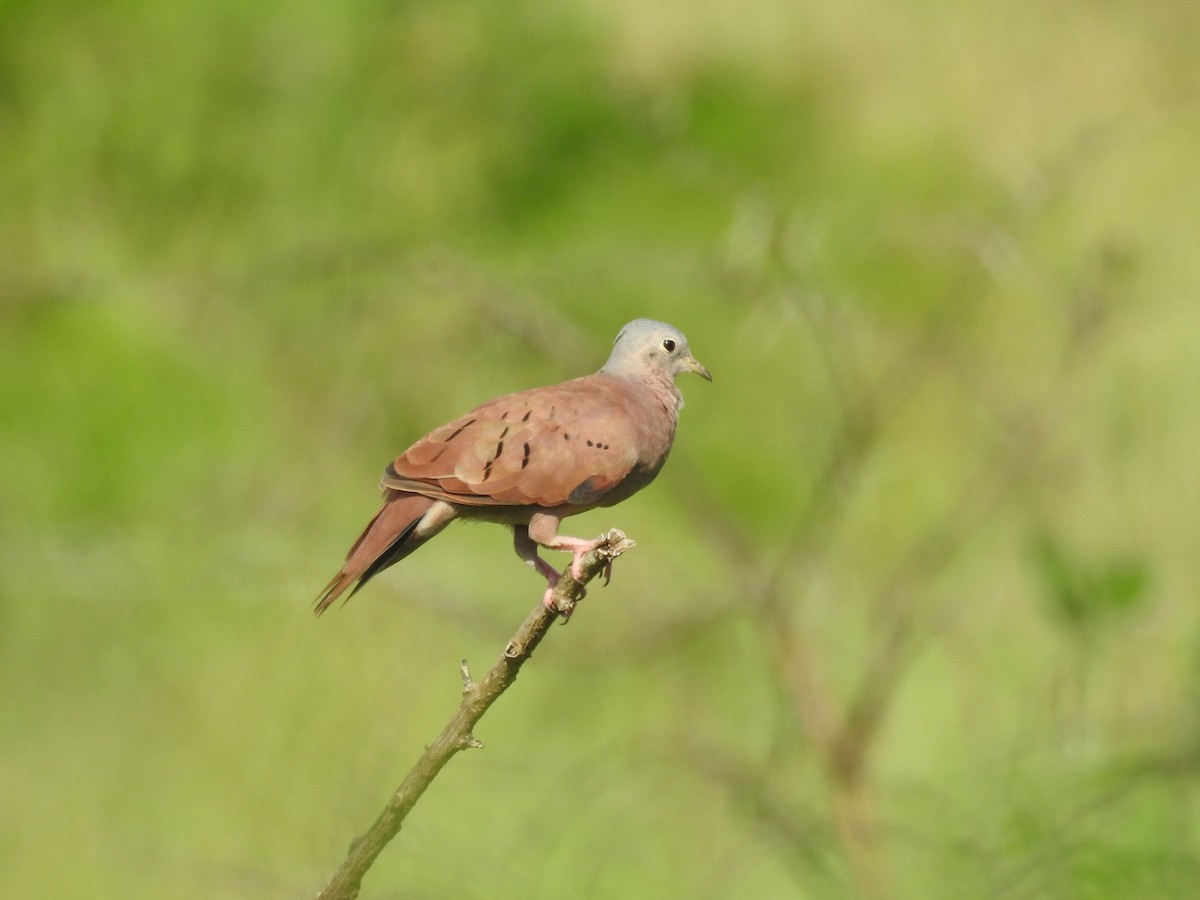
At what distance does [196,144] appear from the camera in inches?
286

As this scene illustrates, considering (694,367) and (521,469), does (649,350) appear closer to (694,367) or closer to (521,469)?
(694,367)

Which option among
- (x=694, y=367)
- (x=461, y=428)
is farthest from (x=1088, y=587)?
(x=461, y=428)

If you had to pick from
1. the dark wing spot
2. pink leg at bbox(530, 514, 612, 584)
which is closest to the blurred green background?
pink leg at bbox(530, 514, 612, 584)

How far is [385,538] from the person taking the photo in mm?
2391

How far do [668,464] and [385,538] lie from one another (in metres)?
2.05

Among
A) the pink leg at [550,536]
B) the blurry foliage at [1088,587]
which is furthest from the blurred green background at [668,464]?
the pink leg at [550,536]

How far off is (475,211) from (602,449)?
5090 mm

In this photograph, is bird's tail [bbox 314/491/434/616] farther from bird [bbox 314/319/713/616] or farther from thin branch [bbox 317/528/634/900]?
thin branch [bbox 317/528/634/900]

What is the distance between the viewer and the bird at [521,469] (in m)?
2.40

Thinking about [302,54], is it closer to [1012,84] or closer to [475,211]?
[475,211]

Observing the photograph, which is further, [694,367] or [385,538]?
[694,367]

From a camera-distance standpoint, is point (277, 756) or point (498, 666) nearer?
point (498, 666)

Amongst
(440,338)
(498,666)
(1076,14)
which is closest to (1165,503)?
(440,338)

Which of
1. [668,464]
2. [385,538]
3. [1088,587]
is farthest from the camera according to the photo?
[668,464]
